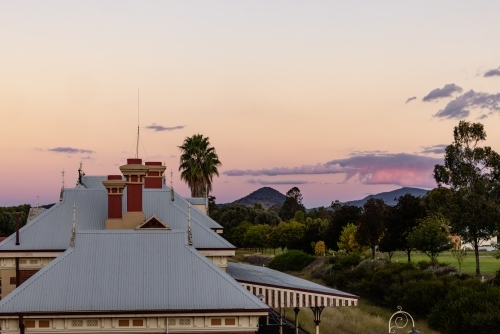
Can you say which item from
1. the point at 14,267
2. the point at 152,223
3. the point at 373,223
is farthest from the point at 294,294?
the point at 373,223

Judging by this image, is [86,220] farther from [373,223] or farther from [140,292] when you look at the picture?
[373,223]

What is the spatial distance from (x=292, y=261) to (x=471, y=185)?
19.3m

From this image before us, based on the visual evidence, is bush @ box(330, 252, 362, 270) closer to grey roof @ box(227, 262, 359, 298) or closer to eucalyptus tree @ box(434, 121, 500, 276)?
eucalyptus tree @ box(434, 121, 500, 276)

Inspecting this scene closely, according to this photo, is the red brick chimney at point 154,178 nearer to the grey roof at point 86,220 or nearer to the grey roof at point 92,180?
the grey roof at point 92,180

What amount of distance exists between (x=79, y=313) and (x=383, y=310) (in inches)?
A: 1018

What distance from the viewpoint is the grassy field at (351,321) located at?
92.2ft

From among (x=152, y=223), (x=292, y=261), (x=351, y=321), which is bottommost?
(x=351, y=321)

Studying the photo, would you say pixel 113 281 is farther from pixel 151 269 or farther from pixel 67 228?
pixel 67 228

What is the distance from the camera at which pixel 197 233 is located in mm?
19797

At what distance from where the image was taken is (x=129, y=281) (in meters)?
A: 14.7

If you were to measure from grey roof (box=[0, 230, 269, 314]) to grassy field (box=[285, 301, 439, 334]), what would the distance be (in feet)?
45.7

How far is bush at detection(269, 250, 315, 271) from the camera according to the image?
5903 centimetres

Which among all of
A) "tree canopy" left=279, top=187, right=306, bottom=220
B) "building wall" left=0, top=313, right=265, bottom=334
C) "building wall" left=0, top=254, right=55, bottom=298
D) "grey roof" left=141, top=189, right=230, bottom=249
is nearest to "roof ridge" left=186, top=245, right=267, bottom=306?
"building wall" left=0, top=313, right=265, bottom=334

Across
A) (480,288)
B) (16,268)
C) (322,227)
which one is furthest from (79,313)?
(322,227)
